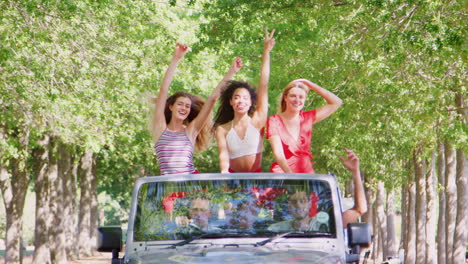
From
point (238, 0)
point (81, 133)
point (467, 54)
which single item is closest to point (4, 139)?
point (81, 133)

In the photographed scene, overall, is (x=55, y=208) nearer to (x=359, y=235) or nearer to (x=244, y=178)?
(x=244, y=178)

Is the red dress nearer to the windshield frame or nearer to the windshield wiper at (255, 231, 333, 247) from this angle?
the windshield frame

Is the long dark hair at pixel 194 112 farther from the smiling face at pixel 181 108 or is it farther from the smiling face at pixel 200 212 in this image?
the smiling face at pixel 200 212

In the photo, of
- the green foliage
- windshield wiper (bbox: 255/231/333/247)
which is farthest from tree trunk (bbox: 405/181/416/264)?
windshield wiper (bbox: 255/231/333/247)

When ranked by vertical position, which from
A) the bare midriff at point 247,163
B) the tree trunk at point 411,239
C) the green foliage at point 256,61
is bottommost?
the tree trunk at point 411,239

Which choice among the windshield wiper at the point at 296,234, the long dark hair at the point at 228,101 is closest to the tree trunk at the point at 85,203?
the long dark hair at the point at 228,101

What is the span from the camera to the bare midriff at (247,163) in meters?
8.48

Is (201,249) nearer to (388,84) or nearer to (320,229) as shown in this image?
(320,229)

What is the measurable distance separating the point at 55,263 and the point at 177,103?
78.7ft

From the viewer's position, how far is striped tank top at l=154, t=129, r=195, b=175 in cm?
852

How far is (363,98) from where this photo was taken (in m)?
21.3

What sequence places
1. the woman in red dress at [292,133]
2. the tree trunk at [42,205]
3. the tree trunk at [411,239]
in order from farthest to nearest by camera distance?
1. the tree trunk at [411,239]
2. the tree trunk at [42,205]
3. the woman in red dress at [292,133]

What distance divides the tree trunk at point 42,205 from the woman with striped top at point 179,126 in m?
20.3

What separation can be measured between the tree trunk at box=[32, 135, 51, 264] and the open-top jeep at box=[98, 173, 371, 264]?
2223 cm
